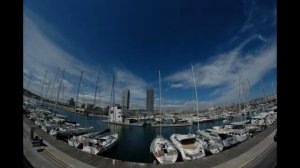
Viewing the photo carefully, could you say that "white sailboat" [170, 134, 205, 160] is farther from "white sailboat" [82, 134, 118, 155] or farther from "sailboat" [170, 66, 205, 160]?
"white sailboat" [82, 134, 118, 155]

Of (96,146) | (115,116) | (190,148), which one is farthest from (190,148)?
(115,116)

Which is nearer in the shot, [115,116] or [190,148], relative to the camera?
[190,148]

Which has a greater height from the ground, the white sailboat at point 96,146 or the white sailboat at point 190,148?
the white sailboat at point 190,148

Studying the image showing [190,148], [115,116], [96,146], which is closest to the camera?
[190,148]

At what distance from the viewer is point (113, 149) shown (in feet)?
61.7

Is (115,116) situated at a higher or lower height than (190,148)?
lower

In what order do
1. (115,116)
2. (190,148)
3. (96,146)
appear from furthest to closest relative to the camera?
(115,116) < (96,146) < (190,148)

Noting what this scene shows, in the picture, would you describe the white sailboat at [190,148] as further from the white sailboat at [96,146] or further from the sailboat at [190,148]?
the white sailboat at [96,146]

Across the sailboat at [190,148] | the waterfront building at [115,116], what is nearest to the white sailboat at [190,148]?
the sailboat at [190,148]

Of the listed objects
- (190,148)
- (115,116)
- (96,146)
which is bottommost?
(96,146)

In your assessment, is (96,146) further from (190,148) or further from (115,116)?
(115,116)
